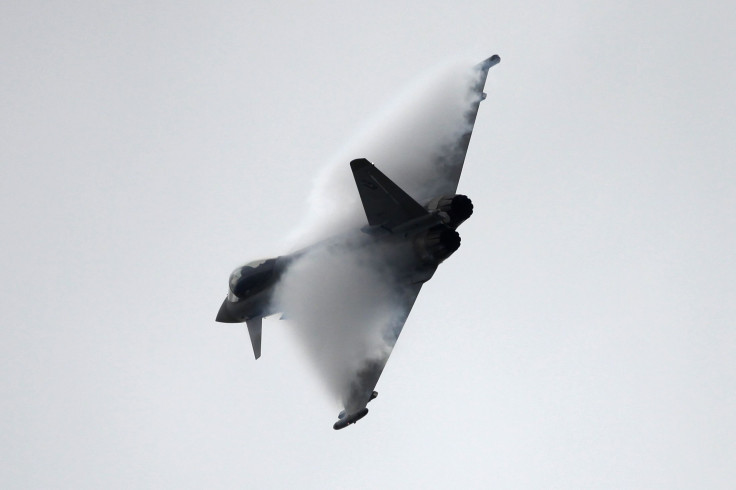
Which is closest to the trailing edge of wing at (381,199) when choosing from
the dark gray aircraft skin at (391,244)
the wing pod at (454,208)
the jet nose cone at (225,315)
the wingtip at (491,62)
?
the dark gray aircraft skin at (391,244)

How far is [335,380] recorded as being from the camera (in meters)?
33.7

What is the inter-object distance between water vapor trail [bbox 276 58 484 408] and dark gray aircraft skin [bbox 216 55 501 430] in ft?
0.42

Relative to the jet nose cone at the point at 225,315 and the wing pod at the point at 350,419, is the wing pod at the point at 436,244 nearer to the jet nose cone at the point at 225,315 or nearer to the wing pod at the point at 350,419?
the wing pod at the point at 350,419

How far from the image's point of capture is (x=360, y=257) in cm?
3212

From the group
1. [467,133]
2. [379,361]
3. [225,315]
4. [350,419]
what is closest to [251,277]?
[225,315]

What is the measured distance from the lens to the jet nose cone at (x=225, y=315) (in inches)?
1390

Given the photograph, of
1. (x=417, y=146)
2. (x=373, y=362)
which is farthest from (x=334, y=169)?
(x=373, y=362)

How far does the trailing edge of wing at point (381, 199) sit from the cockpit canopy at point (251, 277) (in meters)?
5.47

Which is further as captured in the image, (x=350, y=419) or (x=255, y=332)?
(x=255, y=332)

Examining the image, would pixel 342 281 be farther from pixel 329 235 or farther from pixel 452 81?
pixel 452 81

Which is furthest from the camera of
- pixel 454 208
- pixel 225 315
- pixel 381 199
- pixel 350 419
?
pixel 225 315

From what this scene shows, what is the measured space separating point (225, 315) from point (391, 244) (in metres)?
8.17

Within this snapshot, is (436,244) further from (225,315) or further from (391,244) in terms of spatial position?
(225,315)

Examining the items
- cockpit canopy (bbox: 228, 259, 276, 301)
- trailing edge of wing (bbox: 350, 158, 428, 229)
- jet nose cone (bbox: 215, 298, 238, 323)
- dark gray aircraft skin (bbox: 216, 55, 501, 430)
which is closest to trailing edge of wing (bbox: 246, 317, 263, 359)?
dark gray aircraft skin (bbox: 216, 55, 501, 430)
